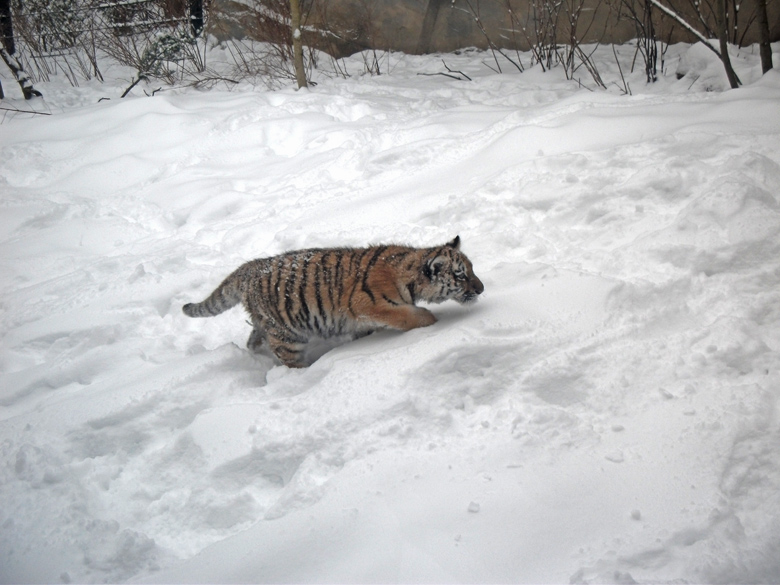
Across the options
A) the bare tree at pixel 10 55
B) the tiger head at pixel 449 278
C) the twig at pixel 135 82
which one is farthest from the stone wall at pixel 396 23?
the tiger head at pixel 449 278

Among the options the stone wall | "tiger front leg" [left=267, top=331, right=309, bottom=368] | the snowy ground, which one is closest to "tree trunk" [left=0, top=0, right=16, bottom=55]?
the stone wall

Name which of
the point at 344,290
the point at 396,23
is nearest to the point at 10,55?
the point at 396,23

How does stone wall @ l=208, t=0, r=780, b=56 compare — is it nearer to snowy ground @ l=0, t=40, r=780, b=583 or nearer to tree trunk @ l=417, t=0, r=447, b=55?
tree trunk @ l=417, t=0, r=447, b=55

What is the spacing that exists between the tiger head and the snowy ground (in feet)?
0.45

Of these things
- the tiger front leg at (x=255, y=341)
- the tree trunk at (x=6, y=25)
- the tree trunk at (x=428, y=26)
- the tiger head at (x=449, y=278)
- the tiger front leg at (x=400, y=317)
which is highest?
the tree trunk at (x=6, y=25)

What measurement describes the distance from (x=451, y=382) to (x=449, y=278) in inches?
29.3

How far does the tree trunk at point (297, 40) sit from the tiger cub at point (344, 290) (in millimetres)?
5117

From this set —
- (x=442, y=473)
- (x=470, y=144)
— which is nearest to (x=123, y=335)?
(x=442, y=473)

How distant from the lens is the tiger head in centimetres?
331

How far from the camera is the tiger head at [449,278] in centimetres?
331

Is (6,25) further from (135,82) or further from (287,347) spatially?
(287,347)

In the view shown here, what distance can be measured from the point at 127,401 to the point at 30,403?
28.9 inches

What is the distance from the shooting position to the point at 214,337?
401 centimetres

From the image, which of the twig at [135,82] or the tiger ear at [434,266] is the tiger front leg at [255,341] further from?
the twig at [135,82]
